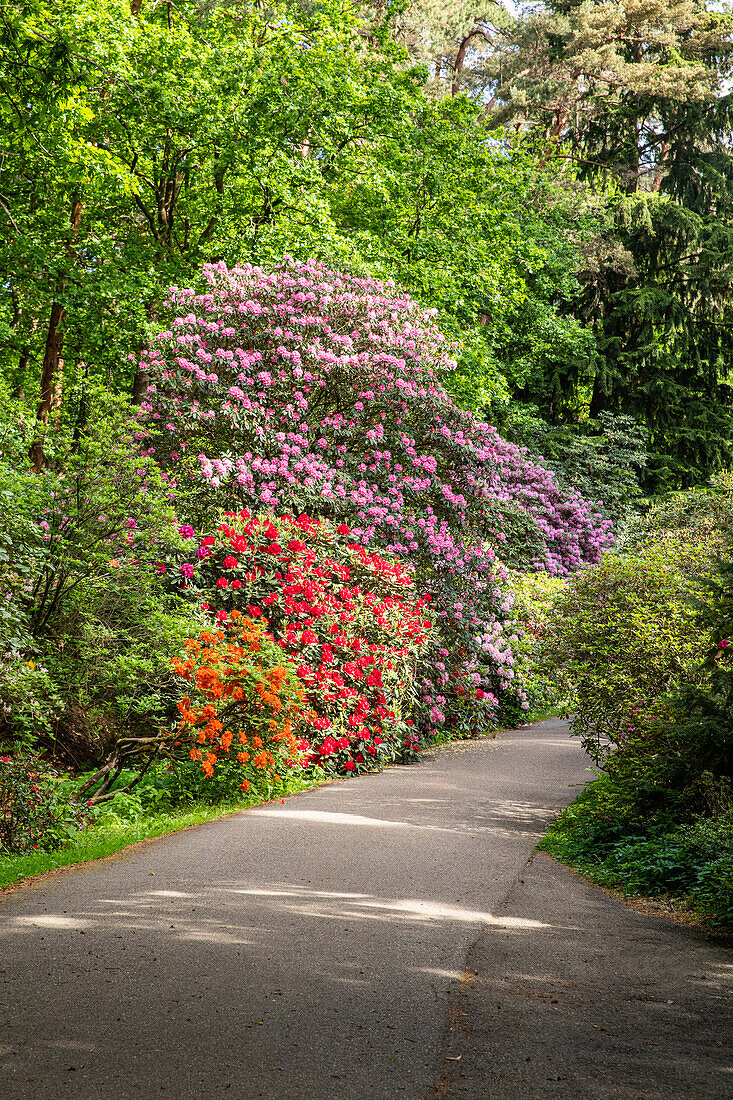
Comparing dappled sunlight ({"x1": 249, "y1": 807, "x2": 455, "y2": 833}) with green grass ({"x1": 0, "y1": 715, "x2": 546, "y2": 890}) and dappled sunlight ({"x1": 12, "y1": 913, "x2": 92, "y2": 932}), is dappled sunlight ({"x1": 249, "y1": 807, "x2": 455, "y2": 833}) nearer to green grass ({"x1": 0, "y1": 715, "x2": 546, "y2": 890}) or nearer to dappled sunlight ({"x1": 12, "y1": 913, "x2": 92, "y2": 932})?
green grass ({"x1": 0, "y1": 715, "x2": 546, "y2": 890})

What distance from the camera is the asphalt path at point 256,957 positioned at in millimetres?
2947

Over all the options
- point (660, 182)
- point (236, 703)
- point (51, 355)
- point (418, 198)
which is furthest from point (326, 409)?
point (660, 182)

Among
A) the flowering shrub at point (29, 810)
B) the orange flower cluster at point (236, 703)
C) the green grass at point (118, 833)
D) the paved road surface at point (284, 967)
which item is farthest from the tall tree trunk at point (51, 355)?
the paved road surface at point (284, 967)

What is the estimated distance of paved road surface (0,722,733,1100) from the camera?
9.67 ft

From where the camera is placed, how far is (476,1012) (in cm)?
355

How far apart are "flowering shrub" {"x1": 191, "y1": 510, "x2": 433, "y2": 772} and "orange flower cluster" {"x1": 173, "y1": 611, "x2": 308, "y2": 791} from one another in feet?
1.88

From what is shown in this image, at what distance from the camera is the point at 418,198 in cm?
2020

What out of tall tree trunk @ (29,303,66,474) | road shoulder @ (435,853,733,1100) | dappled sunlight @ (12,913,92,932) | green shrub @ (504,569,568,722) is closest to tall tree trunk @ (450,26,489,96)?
tall tree trunk @ (29,303,66,474)

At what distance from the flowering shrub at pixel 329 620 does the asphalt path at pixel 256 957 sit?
7.57 feet

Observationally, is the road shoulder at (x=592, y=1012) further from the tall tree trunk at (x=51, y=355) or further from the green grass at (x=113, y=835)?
the tall tree trunk at (x=51, y=355)

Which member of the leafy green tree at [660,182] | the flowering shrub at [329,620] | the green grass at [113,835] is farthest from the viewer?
the leafy green tree at [660,182]

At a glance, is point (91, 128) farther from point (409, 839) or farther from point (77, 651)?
point (409, 839)

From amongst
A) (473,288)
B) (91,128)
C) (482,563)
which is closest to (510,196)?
(473,288)

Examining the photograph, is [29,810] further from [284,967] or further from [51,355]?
[51,355]
